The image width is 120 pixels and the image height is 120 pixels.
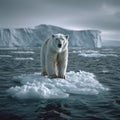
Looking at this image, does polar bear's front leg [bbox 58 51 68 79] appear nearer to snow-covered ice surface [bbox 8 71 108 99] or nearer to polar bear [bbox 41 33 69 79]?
polar bear [bbox 41 33 69 79]

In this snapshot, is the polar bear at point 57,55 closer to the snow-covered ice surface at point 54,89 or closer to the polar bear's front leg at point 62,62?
the polar bear's front leg at point 62,62

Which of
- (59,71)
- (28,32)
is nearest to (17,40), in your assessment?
(28,32)

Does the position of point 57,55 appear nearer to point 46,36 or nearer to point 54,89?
point 54,89

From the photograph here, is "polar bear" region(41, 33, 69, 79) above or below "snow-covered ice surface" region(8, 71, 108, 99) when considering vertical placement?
above

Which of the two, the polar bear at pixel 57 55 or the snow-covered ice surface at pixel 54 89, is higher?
the polar bear at pixel 57 55

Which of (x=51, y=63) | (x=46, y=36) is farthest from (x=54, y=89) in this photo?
(x=46, y=36)

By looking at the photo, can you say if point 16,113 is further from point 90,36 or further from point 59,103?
point 90,36

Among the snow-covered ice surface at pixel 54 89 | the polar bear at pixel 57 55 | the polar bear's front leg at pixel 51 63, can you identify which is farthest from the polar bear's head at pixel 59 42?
the snow-covered ice surface at pixel 54 89

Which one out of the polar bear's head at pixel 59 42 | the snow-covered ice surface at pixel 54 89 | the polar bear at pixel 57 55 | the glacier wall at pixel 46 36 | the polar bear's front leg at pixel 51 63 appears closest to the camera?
the snow-covered ice surface at pixel 54 89

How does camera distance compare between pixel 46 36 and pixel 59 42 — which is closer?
pixel 59 42

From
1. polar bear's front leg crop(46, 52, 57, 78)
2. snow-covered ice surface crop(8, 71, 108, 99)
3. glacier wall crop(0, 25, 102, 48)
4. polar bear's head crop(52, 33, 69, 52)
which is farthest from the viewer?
glacier wall crop(0, 25, 102, 48)

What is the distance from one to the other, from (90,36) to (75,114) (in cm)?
7231

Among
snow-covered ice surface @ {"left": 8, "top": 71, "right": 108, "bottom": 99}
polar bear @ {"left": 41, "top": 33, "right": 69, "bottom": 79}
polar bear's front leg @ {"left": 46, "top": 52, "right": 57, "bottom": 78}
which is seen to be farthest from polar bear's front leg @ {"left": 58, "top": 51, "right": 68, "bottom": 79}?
snow-covered ice surface @ {"left": 8, "top": 71, "right": 108, "bottom": 99}

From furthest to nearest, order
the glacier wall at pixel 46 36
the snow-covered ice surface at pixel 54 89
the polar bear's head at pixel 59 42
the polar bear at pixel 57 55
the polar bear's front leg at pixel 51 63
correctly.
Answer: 1. the glacier wall at pixel 46 36
2. the polar bear's front leg at pixel 51 63
3. the polar bear at pixel 57 55
4. the polar bear's head at pixel 59 42
5. the snow-covered ice surface at pixel 54 89
